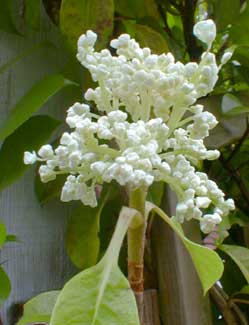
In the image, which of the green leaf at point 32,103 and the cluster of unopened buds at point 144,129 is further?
the green leaf at point 32,103

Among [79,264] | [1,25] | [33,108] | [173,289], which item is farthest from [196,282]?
[1,25]

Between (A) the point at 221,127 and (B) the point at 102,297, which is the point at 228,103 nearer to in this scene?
(A) the point at 221,127

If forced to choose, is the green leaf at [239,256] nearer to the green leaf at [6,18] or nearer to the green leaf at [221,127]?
the green leaf at [221,127]

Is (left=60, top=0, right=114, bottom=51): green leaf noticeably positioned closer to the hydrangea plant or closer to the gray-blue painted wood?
the gray-blue painted wood

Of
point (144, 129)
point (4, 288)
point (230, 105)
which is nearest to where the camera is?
point (144, 129)

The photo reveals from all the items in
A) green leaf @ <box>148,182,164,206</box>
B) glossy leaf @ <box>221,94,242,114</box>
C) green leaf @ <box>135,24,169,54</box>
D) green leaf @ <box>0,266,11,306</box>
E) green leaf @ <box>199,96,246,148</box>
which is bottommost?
green leaf @ <box>0,266,11,306</box>

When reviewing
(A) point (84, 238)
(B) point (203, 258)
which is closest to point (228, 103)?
(A) point (84, 238)

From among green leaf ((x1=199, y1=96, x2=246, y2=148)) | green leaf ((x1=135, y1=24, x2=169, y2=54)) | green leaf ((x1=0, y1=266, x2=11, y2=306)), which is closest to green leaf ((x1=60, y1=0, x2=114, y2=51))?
green leaf ((x1=135, y1=24, x2=169, y2=54))

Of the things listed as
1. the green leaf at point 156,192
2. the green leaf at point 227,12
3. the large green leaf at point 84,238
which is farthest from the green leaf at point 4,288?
the green leaf at point 227,12
